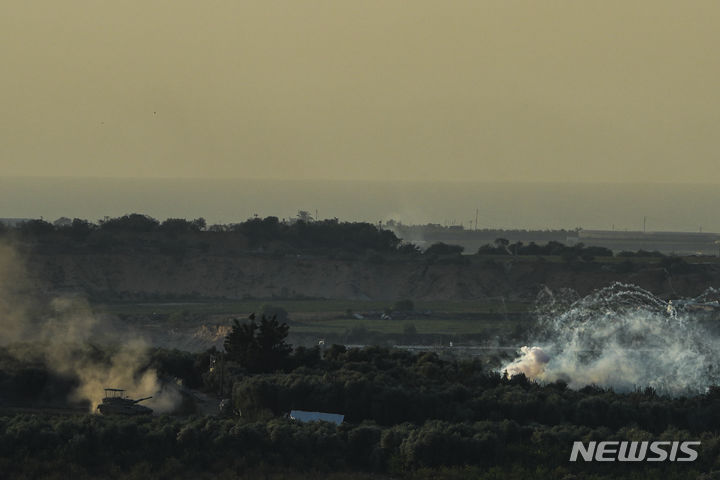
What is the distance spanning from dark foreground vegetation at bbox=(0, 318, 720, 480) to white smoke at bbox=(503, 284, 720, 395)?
7.15m

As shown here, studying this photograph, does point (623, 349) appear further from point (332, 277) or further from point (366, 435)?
point (332, 277)

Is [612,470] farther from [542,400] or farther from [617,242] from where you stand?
[617,242]

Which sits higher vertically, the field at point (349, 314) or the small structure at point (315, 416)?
the small structure at point (315, 416)

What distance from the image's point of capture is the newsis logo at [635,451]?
117ft

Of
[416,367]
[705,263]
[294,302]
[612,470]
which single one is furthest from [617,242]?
[612,470]

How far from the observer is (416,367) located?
48.1 meters

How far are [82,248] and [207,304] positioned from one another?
17272 mm

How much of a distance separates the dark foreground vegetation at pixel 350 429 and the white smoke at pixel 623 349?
7148 mm

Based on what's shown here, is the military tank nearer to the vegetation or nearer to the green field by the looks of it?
the vegetation

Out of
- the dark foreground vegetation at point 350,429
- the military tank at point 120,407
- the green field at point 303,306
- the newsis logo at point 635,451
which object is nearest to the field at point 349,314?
the green field at point 303,306

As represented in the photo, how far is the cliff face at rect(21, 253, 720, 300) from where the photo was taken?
4230 inches

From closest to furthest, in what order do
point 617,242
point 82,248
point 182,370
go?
point 182,370 → point 82,248 → point 617,242

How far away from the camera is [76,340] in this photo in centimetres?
6431

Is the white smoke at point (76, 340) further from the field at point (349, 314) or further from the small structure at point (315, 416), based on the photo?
the field at point (349, 314)
